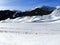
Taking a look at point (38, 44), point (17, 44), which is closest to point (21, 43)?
point (17, 44)

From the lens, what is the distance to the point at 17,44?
15.1 feet

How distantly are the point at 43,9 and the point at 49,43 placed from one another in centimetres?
4140

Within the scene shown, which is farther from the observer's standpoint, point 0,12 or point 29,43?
point 0,12

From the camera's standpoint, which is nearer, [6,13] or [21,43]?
[21,43]

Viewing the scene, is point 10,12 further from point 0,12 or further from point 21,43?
point 21,43

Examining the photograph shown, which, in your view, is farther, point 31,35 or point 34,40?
point 31,35

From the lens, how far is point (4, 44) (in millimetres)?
4727

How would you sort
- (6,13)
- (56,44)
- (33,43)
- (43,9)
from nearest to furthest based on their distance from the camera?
(56,44)
(33,43)
(43,9)
(6,13)

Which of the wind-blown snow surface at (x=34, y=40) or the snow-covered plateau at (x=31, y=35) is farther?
the snow-covered plateau at (x=31, y=35)

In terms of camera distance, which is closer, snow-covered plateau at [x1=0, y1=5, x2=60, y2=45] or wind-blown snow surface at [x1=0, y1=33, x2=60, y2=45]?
wind-blown snow surface at [x1=0, y1=33, x2=60, y2=45]

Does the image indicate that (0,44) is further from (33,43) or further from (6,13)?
(6,13)

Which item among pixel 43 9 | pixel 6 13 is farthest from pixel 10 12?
pixel 43 9

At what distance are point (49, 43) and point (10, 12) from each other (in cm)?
4990

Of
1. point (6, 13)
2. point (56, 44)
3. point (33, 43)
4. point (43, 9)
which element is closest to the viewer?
point (56, 44)
